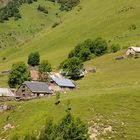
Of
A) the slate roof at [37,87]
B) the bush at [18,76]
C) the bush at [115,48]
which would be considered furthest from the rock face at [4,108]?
the bush at [115,48]

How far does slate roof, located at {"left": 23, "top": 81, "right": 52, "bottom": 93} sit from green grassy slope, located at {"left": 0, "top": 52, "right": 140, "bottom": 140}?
912 centimetres

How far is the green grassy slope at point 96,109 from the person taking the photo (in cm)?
10225

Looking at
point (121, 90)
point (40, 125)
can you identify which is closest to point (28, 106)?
point (40, 125)

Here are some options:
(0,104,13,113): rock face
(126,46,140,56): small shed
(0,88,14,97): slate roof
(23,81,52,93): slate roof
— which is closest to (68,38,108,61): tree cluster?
(126,46,140,56): small shed

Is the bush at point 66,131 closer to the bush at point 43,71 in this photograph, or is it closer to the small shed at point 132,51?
the bush at point 43,71

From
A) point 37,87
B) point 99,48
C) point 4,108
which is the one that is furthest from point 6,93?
point 99,48

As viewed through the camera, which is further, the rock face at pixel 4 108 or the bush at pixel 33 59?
the bush at pixel 33 59

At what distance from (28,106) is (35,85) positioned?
19.6m

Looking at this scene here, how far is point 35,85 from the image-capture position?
445 feet

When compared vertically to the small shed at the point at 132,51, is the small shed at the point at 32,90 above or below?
below

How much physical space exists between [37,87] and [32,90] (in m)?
2.13

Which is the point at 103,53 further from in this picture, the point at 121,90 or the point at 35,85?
the point at 121,90

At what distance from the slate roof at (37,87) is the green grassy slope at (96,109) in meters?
9.12

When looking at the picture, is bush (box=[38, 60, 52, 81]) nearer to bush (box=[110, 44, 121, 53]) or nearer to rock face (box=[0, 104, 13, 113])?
rock face (box=[0, 104, 13, 113])
